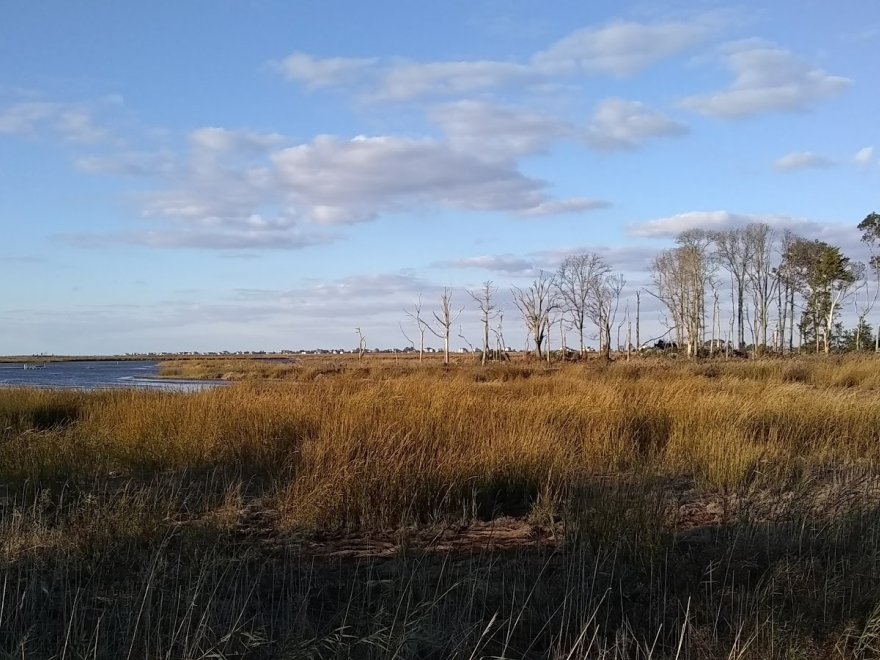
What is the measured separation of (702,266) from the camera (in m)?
56.2

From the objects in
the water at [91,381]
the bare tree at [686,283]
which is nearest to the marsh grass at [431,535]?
the water at [91,381]

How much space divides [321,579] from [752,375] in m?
21.0

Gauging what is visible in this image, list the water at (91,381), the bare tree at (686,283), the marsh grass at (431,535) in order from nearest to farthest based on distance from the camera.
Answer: the marsh grass at (431,535)
the water at (91,381)
the bare tree at (686,283)

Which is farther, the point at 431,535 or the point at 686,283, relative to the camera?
the point at 686,283

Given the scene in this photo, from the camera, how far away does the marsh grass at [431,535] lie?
3.54m

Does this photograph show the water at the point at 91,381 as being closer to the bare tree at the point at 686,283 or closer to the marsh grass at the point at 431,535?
the marsh grass at the point at 431,535

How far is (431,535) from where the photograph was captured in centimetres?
548

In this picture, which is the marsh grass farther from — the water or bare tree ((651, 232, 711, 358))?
bare tree ((651, 232, 711, 358))

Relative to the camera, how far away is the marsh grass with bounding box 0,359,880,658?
354 cm

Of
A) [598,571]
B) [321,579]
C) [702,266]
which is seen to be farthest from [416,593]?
[702,266]

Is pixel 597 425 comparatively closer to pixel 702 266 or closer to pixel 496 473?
pixel 496 473

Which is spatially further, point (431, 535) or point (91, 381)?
point (91, 381)

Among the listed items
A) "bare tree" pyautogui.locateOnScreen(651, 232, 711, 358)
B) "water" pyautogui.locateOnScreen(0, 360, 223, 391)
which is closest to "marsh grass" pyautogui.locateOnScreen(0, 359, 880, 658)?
"water" pyautogui.locateOnScreen(0, 360, 223, 391)

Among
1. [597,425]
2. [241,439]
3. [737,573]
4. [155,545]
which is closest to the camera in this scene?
[737,573]
